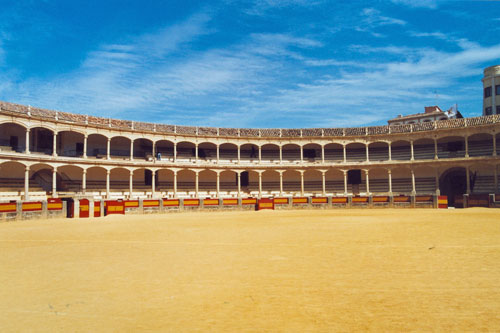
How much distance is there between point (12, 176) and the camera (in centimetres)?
2873

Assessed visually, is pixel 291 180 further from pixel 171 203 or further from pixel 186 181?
pixel 171 203

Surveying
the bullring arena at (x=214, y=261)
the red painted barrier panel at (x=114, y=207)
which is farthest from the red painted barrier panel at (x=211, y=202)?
the red painted barrier panel at (x=114, y=207)

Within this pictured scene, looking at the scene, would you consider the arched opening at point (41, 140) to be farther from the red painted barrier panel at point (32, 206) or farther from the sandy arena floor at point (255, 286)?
the sandy arena floor at point (255, 286)

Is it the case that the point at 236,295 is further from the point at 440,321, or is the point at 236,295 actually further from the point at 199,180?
the point at 199,180

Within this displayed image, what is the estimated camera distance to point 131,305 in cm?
531

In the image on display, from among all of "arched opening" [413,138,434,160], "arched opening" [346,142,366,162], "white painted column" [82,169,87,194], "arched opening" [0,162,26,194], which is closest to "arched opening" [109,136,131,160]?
→ "white painted column" [82,169,87,194]

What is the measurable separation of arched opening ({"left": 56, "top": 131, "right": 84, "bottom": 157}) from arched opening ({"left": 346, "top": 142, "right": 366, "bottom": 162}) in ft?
96.9

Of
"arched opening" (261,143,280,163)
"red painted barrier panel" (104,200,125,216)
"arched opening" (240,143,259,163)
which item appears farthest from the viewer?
"arched opening" (261,143,280,163)

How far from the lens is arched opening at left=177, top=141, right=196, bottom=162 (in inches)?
1567

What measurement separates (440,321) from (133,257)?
23.1ft

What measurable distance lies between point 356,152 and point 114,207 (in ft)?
94.4

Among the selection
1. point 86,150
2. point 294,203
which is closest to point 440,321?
point 294,203

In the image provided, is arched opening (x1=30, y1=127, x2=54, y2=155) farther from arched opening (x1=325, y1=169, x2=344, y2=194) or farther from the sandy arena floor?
arched opening (x1=325, y1=169, x2=344, y2=194)

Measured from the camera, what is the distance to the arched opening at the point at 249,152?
4272 cm
